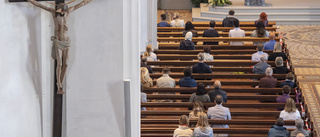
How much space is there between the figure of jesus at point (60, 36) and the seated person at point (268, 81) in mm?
5211

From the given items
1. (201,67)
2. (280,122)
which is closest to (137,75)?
→ (280,122)

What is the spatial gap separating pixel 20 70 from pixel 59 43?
49cm

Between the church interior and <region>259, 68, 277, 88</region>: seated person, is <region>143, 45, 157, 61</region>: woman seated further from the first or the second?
<region>259, 68, 277, 88</region>: seated person

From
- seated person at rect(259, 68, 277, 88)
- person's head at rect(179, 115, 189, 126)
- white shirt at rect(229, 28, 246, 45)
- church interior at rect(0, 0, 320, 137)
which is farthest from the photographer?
white shirt at rect(229, 28, 246, 45)

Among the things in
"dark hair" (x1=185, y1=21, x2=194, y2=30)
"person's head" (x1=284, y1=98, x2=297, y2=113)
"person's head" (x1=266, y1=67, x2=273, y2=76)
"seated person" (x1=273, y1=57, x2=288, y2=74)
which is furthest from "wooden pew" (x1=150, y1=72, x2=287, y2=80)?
"dark hair" (x1=185, y1=21, x2=194, y2=30)

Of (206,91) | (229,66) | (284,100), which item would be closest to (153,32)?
(229,66)

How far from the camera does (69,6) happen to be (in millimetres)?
7395

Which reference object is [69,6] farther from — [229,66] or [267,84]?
[229,66]

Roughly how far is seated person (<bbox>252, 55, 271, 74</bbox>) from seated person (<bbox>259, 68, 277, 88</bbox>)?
0.64 meters

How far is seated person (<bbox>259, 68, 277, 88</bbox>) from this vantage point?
11.6 metres

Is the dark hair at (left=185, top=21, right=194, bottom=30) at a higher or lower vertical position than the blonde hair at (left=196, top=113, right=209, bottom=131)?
higher

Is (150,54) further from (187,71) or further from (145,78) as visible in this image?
(187,71)

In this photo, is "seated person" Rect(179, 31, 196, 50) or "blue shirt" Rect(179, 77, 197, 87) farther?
"seated person" Rect(179, 31, 196, 50)

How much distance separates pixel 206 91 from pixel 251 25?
16.3ft
